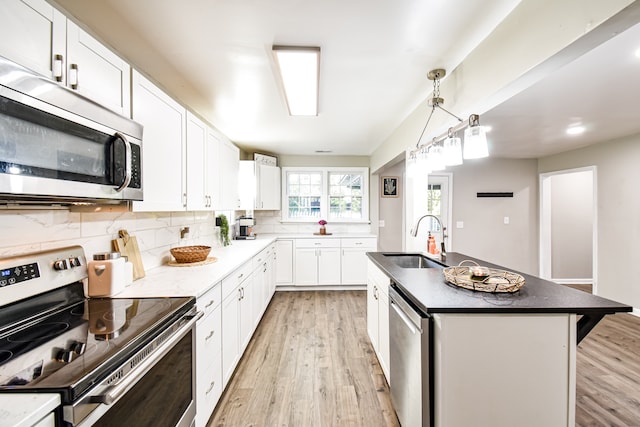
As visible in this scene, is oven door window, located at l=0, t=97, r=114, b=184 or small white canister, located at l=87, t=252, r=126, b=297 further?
small white canister, located at l=87, t=252, r=126, b=297

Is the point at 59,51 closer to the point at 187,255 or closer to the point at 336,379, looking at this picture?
the point at 187,255

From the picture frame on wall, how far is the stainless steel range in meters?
4.11

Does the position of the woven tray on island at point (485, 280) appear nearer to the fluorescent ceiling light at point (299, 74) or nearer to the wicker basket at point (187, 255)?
the fluorescent ceiling light at point (299, 74)

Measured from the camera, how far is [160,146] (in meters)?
1.70

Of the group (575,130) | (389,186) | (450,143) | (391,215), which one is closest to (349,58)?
(450,143)

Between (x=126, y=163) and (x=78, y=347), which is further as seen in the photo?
(x=126, y=163)

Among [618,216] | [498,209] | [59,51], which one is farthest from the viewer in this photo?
[498,209]

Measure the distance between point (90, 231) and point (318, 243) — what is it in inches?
129

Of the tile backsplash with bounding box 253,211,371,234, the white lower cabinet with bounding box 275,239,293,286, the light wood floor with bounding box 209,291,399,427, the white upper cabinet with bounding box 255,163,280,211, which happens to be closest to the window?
the tile backsplash with bounding box 253,211,371,234

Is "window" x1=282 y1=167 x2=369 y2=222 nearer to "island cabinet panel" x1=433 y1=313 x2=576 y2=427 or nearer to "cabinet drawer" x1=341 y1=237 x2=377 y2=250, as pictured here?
"cabinet drawer" x1=341 y1=237 x2=377 y2=250

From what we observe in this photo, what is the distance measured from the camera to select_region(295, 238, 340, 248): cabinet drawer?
4.46 m

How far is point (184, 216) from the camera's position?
8.49ft

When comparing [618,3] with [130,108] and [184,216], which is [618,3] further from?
[184,216]

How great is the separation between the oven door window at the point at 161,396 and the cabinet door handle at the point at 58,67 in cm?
116
